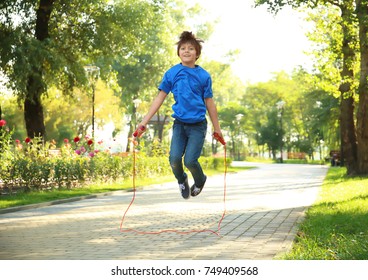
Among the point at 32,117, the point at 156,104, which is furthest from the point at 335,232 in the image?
the point at 32,117

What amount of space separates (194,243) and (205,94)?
2555 mm

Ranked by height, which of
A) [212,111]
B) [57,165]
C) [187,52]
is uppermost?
[187,52]

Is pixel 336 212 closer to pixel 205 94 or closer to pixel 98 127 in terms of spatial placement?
pixel 205 94

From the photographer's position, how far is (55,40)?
835 inches

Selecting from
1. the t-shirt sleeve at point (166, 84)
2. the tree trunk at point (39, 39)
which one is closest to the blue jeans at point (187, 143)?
the t-shirt sleeve at point (166, 84)

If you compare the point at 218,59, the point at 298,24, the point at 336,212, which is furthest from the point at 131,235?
the point at 218,59

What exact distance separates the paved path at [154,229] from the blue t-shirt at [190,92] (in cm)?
169

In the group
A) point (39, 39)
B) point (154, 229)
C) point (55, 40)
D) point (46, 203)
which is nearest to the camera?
point (154, 229)

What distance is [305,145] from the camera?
216 ft

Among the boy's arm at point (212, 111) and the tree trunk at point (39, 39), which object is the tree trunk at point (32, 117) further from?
the boy's arm at point (212, 111)

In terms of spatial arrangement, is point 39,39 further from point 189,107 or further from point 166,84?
point 189,107

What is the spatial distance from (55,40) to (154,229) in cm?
1420

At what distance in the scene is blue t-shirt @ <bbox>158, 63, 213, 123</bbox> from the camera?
4.91m

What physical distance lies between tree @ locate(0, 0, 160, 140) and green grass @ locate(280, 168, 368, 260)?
33.7 ft
